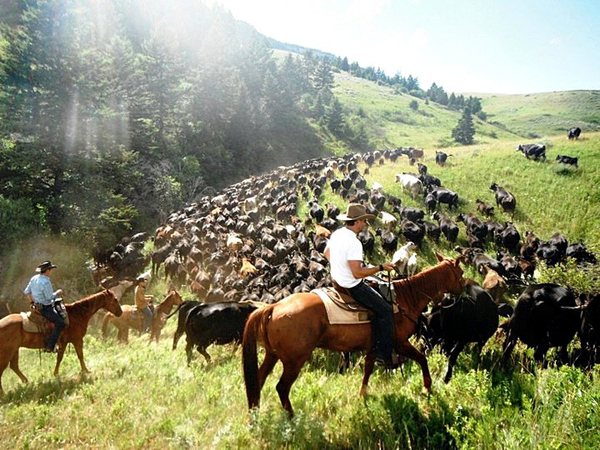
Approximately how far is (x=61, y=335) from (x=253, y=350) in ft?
24.2

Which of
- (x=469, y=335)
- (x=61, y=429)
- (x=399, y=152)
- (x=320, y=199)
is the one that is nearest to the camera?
(x=61, y=429)

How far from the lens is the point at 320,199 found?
26.2 m

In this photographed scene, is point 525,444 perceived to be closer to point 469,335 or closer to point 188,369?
point 469,335

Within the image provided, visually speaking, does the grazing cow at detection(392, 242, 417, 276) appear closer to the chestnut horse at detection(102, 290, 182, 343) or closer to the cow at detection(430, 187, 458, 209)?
the cow at detection(430, 187, 458, 209)

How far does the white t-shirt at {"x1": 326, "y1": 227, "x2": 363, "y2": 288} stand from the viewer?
515 centimetres

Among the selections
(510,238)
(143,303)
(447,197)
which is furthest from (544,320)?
(447,197)

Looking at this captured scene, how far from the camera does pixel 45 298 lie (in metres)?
8.73

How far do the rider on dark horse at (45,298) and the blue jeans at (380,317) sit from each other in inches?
325

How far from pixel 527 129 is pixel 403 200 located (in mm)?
125591

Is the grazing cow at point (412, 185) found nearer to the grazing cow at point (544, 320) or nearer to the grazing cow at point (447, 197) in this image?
the grazing cow at point (447, 197)

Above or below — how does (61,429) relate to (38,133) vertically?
below

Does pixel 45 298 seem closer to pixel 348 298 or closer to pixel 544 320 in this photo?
pixel 348 298

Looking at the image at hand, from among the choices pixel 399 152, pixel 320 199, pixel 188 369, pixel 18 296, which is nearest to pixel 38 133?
pixel 18 296

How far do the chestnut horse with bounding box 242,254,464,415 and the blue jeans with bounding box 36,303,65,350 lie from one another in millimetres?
6630
